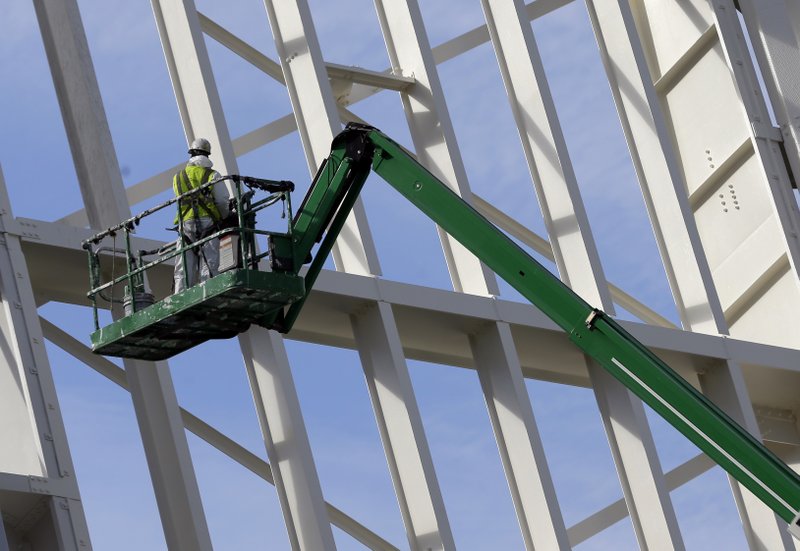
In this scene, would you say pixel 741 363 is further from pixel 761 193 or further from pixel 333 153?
pixel 333 153

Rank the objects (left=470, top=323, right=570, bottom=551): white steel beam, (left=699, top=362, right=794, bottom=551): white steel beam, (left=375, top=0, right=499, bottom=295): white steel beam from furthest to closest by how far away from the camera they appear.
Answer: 1. (left=699, top=362, right=794, bottom=551): white steel beam
2. (left=375, top=0, right=499, bottom=295): white steel beam
3. (left=470, top=323, right=570, bottom=551): white steel beam

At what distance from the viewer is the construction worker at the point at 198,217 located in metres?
17.1

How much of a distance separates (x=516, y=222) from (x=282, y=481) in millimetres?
8569

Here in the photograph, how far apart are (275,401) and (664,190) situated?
28.3 feet

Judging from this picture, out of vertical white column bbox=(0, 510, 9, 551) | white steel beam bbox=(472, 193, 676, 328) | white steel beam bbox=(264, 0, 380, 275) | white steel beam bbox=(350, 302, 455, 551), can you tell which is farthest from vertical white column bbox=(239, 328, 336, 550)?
white steel beam bbox=(472, 193, 676, 328)

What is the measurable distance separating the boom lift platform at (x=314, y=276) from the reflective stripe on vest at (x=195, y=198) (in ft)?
1.12

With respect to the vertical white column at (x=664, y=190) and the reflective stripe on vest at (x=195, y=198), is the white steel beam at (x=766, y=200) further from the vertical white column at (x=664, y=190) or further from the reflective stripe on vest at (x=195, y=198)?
the reflective stripe on vest at (x=195, y=198)

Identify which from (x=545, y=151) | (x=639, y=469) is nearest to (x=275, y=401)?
(x=639, y=469)

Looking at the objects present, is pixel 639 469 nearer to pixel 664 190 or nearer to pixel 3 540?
pixel 664 190

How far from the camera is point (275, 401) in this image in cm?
2066

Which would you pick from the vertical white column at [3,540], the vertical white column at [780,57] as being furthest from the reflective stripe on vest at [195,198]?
the vertical white column at [780,57]

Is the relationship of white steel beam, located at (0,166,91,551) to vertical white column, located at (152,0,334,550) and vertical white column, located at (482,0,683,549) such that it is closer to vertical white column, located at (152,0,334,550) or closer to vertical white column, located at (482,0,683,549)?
vertical white column, located at (152,0,334,550)

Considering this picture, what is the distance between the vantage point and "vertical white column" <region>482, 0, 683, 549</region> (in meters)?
24.1

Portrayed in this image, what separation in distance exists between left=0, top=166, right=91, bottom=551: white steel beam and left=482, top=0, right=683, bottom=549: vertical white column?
342 inches
